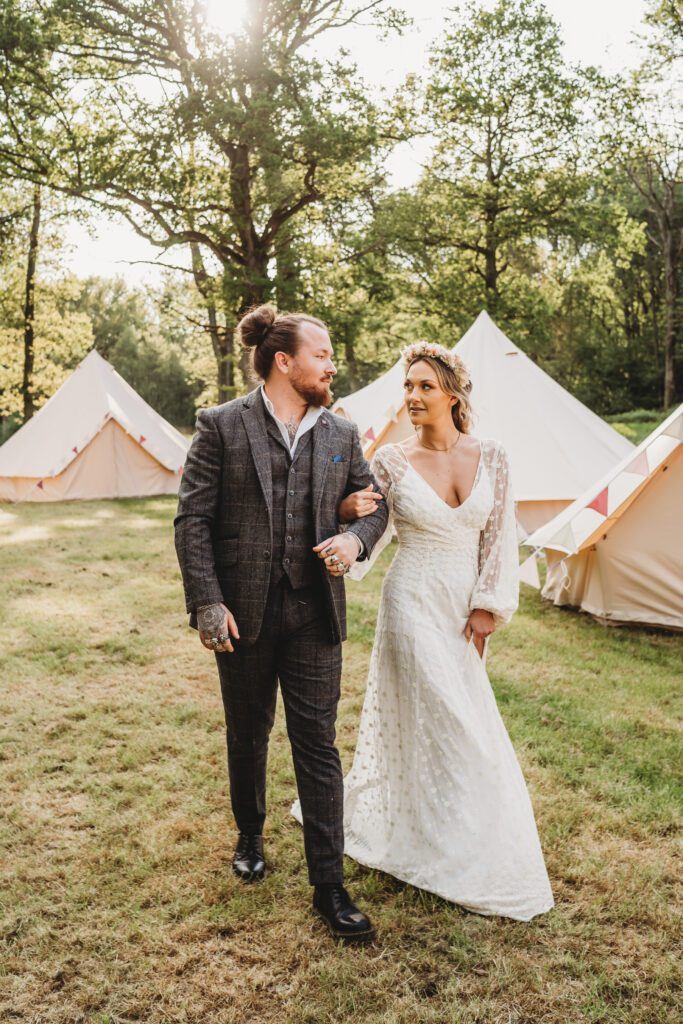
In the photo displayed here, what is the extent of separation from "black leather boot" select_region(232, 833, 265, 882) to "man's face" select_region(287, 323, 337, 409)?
1.57 meters

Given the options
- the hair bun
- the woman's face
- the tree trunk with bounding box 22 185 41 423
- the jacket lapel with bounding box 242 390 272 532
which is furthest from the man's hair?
the tree trunk with bounding box 22 185 41 423

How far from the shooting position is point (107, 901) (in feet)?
7.92

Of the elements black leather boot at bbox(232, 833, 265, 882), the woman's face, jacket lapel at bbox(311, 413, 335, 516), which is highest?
the woman's face

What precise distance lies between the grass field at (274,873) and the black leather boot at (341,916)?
43mm

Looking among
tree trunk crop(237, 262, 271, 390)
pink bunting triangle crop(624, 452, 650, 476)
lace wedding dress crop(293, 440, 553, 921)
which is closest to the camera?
lace wedding dress crop(293, 440, 553, 921)

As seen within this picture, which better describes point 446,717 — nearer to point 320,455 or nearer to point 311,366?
point 320,455

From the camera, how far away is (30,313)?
19.9m

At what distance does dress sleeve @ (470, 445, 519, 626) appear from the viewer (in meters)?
2.49

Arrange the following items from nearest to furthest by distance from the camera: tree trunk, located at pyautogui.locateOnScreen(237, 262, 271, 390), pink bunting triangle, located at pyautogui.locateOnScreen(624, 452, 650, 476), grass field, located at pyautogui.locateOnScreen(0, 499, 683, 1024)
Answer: grass field, located at pyautogui.locateOnScreen(0, 499, 683, 1024)
pink bunting triangle, located at pyautogui.locateOnScreen(624, 452, 650, 476)
tree trunk, located at pyautogui.locateOnScreen(237, 262, 271, 390)

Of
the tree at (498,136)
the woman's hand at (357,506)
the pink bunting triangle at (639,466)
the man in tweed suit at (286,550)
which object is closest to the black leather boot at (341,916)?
the man in tweed suit at (286,550)

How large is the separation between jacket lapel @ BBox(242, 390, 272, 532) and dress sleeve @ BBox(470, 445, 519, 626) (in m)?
0.81

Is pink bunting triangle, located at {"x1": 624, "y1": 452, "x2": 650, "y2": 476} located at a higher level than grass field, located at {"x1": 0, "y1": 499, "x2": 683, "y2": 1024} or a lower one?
higher

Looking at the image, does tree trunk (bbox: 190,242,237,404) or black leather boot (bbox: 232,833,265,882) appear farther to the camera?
tree trunk (bbox: 190,242,237,404)

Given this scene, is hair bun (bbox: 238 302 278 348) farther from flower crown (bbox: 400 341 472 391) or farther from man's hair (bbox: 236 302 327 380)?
flower crown (bbox: 400 341 472 391)
